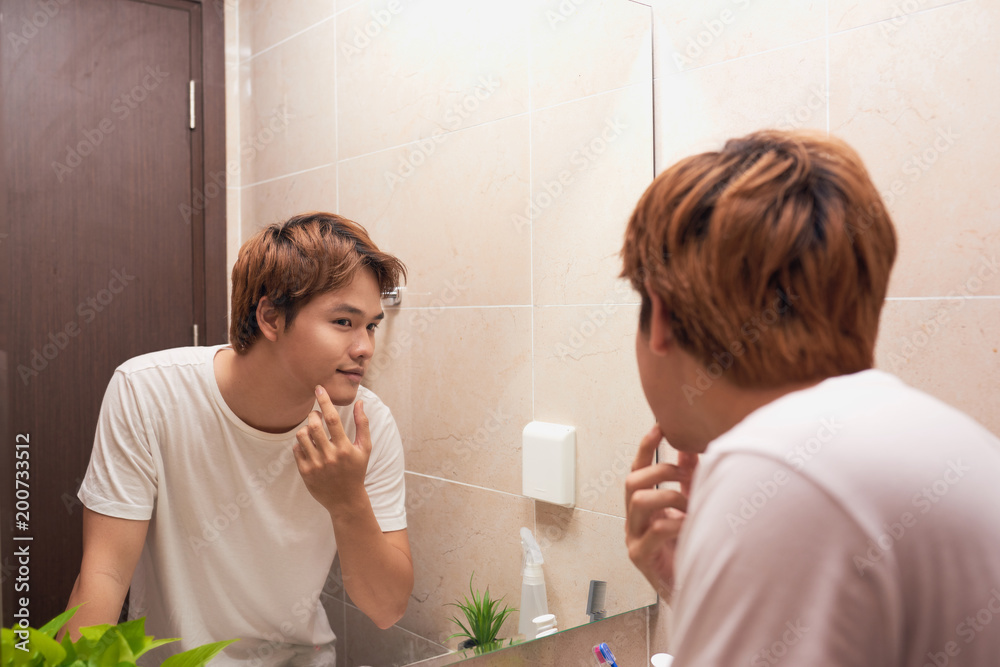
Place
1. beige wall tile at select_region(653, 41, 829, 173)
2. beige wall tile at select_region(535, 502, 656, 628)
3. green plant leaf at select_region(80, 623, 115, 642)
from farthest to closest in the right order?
beige wall tile at select_region(535, 502, 656, 628) < beige wall tile at select_region(653, 41, 829, 173) < green plant leaf at select_region(80, 623, 115, 642)

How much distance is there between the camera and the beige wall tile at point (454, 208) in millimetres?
904

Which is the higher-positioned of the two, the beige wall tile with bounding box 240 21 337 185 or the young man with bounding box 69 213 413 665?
the beige wall tile with bounding box 240 21 337 185

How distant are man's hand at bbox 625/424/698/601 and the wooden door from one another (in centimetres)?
46

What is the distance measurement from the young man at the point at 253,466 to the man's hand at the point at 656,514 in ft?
1.09

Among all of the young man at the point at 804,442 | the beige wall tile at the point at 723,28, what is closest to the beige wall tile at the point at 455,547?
the young man at the point at 804,442

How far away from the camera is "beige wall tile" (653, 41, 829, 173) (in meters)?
0.99

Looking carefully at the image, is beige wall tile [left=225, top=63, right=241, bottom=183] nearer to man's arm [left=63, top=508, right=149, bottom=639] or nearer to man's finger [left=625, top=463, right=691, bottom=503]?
man's arm [left=63, top=508, right=149, bottom=639]

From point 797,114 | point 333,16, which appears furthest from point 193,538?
point 797,114

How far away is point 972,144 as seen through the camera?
2.80 ft

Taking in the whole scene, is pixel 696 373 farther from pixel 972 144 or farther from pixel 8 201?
pixel 8 201

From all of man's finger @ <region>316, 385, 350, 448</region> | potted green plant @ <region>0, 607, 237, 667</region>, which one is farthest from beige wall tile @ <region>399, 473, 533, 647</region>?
potted green plant @ <region>0, 607, 237, 667</region>

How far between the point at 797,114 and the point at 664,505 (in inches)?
25.0

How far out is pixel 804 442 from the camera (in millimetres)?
412

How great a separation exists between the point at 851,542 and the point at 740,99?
82cm
